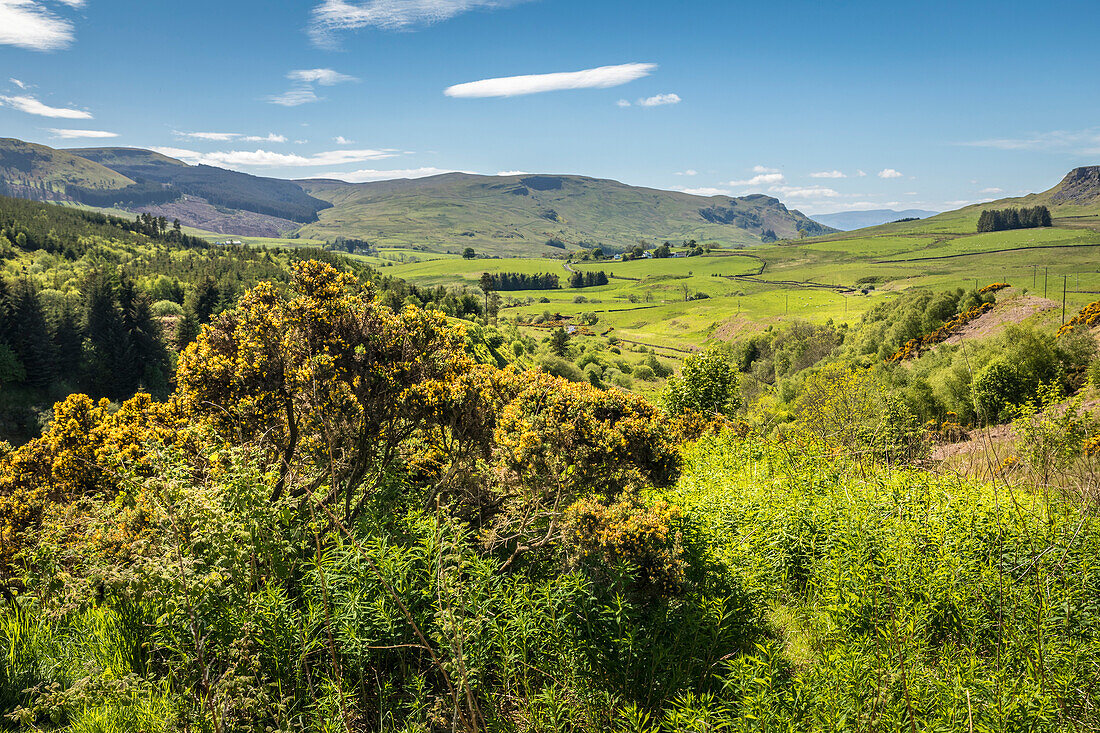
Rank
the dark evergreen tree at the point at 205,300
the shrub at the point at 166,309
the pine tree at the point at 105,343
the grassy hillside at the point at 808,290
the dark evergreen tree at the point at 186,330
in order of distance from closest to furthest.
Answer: the pine tree at the point at 105,343 < the dark evergreen tree at the point at 186,330 < the dark evergreen tree at the point at 205,300 < the shrub at the point at 166,309 < the grassy hillside at the point at 808,290

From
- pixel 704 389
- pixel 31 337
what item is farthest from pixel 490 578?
pixel 31 337

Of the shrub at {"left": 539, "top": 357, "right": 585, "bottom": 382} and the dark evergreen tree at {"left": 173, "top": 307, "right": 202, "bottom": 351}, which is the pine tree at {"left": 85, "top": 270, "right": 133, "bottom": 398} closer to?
the dark evergreen tree at {"left": 173, "top": 307, "right": 202, "bottom": 351}

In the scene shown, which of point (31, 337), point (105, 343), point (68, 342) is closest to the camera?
point (31, 337)

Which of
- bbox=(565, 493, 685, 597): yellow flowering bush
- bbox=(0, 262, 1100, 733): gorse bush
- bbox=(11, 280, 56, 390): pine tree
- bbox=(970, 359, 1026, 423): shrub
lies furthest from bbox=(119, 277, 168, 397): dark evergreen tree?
bbox=(970, 359, 1026, 423): shrub

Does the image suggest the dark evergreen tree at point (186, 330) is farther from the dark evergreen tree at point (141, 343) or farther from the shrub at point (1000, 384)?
the shrub at point (1000, 384)

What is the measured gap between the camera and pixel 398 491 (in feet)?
28.0

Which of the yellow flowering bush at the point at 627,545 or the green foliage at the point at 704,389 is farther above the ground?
the yellow flowering bush at the point at 627,545

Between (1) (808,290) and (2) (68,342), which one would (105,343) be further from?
(1) (808,290)

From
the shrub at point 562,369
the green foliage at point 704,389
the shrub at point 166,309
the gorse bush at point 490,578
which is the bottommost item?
the shrub at point 562,369

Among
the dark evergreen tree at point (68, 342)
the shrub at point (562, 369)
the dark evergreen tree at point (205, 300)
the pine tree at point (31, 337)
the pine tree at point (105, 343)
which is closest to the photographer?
the pine tree at point (31, 337)

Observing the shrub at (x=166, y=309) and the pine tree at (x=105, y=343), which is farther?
the shrub at (x=166, y=309)

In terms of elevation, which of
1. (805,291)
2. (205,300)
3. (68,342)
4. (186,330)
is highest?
(805,291)

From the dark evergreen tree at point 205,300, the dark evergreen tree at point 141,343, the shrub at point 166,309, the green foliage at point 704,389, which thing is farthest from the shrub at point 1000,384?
the shrub at point 166,309

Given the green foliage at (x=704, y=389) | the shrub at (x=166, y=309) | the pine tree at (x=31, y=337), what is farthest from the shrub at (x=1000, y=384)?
the shrub at (x=166, y=309)
